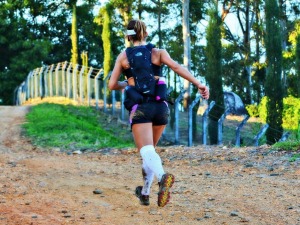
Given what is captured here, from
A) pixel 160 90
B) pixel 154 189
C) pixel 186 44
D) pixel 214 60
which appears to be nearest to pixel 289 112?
pixel 214 60

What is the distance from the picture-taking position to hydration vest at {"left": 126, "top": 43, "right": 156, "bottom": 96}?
622 centimetres

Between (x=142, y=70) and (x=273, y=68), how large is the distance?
729 inches

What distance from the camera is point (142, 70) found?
625 centimetres

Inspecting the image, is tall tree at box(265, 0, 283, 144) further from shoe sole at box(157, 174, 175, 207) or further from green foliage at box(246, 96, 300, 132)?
shoe sole at box(157, 174, 175, 207)

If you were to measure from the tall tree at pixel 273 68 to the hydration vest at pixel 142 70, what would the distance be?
667 inches

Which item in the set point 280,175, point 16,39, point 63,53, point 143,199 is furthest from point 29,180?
point 63,53

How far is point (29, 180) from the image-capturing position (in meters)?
8.87

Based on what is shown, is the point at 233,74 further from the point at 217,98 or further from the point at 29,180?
the point at 29,180

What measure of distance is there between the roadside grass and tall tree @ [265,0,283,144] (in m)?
5.23

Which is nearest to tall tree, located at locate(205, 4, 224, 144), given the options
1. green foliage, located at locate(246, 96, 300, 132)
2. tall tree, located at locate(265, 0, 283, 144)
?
tall tree, located at locate(265, 0, 283, 144)

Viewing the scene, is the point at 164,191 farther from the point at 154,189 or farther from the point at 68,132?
the point at 68,132

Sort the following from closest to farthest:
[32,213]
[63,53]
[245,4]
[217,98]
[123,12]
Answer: [32,213] → [217,98] → [123,12] → [245,4] → [63,53]

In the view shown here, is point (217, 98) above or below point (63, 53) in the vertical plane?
below

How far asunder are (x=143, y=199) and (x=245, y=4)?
36.8 meters
